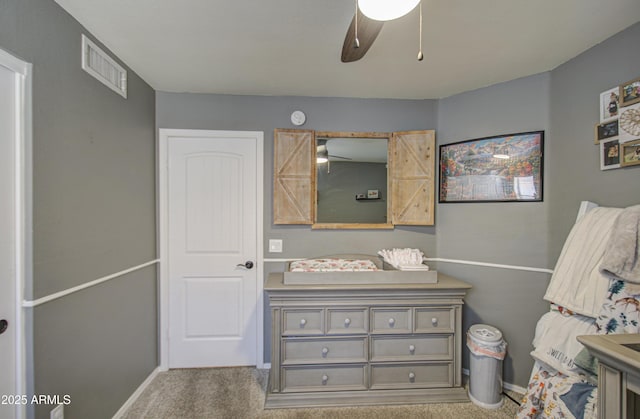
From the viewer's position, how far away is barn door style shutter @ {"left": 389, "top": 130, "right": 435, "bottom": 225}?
Result: 246 cm

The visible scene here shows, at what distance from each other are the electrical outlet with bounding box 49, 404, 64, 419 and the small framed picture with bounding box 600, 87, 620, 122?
3.54 m

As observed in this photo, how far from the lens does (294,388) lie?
199 centimetres

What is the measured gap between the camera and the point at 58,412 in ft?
4.55

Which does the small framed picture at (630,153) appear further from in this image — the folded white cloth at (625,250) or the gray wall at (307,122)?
the gray wall at (307,122)

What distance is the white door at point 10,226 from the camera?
1.16 metres

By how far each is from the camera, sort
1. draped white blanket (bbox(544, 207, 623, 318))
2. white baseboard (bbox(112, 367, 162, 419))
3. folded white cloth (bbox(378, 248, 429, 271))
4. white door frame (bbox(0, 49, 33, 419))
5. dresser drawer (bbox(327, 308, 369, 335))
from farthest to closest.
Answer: folded white cloth (bbox(378, 248, 429, 271))
dresser drawer (bbox(327, 308, 369, 335))
white baseboard (bbox(112, 367, 162, 419))
draped white blanket (bbox(544, 207, 623, 318))
white door frame (bbox(0, 49, 33, 419))

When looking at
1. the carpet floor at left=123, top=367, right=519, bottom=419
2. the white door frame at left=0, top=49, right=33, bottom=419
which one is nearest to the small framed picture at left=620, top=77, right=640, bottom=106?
the carpet floor at left=123, top=367, right=519, bottom=419

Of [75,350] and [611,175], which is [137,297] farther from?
[611,175]

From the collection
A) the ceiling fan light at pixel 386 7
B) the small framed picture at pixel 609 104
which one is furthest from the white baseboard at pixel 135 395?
the small framed picture at pixel 609 104

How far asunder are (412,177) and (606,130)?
49.4 inches

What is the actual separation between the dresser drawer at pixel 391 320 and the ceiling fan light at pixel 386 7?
5.98 feet

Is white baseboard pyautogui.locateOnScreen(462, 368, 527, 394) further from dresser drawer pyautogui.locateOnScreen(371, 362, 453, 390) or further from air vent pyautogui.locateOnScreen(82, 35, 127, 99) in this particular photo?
air vent pyautogui.locateOnScreen(82, 35, 127, 99)

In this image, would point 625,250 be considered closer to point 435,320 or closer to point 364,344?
point 435,320

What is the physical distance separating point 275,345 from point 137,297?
119cm
